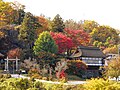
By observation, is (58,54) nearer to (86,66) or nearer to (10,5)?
(86,66)

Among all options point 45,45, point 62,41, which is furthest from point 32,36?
point 45,45

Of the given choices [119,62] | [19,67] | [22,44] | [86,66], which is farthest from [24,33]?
[119,62]

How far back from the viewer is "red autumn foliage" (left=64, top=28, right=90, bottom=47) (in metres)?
52.1

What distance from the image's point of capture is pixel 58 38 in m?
45.6

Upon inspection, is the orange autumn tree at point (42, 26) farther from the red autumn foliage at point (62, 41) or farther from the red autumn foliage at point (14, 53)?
the red autumn foliage at point (14, 53)

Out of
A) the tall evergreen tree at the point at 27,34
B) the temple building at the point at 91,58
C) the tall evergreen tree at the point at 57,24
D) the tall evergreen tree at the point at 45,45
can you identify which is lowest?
the temple building at the point at 91,58

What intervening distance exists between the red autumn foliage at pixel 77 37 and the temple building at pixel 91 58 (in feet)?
14.0

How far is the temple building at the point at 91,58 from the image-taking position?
45844 mm

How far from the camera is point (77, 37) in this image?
53250mm

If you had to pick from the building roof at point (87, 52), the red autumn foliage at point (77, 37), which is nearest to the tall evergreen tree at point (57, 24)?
the red autumn foliage at point (77, 37)

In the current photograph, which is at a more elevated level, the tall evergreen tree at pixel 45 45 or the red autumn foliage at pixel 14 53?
the tall evergreen tree at pixel 45 45

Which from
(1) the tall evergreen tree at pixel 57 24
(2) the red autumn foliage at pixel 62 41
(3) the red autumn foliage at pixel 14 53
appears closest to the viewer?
(3) the red autumn foliage at pixel 14 53

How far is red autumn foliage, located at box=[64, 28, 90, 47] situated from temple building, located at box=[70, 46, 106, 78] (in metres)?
4.28

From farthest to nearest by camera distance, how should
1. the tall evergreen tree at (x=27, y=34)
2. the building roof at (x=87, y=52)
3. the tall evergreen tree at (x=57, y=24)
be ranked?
the tall evergreen tree at (x=57, y=24)
the building roof at (x=87, y=52)
the tall evergreen tree at (x=27, y=34)
